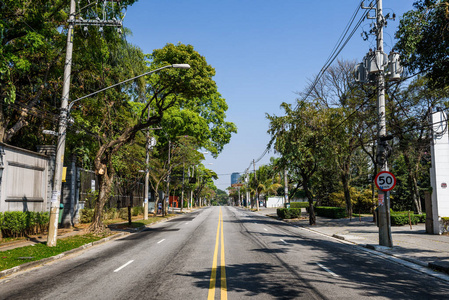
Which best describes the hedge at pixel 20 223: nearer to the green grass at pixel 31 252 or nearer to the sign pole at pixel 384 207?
the green grass at pixel 31 252

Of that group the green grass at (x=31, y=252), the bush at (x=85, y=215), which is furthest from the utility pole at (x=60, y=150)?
the bush at (x=85, y=215)

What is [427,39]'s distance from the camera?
10.1m

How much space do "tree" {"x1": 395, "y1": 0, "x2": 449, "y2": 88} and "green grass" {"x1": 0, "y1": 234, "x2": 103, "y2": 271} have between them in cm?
1363

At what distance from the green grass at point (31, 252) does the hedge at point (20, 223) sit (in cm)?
259

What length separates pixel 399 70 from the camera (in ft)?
51.9

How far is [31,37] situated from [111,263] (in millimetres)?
11068

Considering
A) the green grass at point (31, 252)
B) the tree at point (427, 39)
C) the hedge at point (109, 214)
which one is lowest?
the green grass at point (31, 252)

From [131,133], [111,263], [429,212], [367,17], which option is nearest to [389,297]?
[111,263]

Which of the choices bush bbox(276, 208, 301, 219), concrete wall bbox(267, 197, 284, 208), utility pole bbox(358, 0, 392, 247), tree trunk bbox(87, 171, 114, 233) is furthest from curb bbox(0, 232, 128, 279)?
concrete wall bbox(267, 197, 284, 208)

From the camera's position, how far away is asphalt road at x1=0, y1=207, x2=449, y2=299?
7613mm

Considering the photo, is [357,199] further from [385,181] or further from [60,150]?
[60,150]

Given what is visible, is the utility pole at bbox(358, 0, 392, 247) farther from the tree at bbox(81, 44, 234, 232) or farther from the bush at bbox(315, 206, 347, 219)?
the bush at bbox(315, 206, 347, 219)

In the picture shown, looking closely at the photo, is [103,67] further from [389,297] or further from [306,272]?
[389,297]

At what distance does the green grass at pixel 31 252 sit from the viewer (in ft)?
37.0
